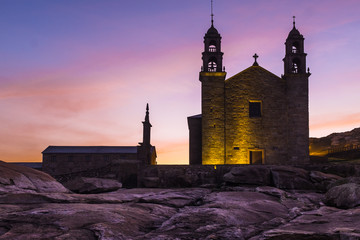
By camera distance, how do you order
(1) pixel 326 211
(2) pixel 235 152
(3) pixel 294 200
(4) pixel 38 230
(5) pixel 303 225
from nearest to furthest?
1. (4) pixel 38 230
2. (5) pixel 303 225
3. (1) pixel 326 211
4. (3) pixel 294 200
5. (2) pixel 235 152

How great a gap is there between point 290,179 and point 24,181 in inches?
468

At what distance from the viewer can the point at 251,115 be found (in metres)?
28.2

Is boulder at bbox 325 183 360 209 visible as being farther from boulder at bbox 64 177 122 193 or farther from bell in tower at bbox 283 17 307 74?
bell in tower at bbox 283 17 307 74

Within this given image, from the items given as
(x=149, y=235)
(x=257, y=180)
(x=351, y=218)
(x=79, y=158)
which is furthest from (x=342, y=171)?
(x=79, y=158)

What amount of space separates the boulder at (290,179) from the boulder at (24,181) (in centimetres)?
1030

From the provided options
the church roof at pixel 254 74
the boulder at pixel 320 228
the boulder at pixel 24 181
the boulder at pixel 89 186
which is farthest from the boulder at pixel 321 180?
the church roof at pixel 254 74

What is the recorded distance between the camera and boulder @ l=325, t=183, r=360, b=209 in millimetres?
9825

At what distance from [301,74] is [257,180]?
15.7 meters

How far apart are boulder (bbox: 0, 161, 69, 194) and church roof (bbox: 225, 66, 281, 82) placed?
853 inches

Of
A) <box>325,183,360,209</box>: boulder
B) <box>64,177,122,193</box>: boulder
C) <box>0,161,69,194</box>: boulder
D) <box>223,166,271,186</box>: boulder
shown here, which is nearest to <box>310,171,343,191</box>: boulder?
<box>223,166,271,186</box>: boulder

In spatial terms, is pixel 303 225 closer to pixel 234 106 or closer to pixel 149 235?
pixel 149 235

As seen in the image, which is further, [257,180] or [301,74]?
[301,74]

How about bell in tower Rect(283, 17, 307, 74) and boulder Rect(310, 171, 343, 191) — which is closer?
boulder Rect(310, 171, 343, 191)

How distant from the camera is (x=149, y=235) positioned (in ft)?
19.8
